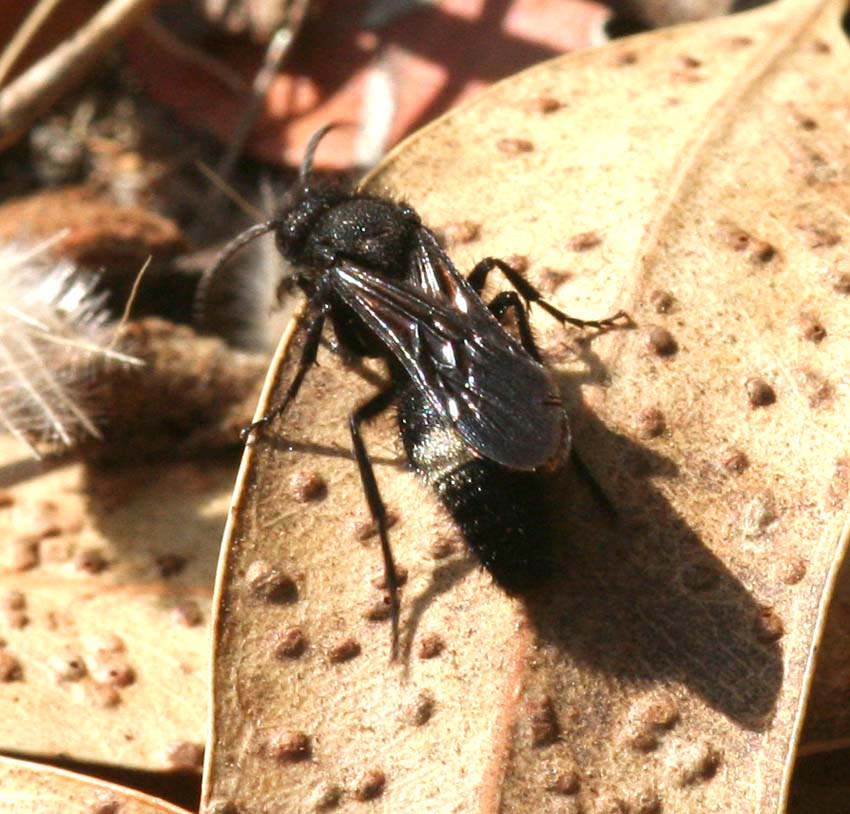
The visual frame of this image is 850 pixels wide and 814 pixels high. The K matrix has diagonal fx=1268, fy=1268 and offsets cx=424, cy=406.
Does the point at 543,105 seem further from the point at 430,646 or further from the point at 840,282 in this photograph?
the point at 430,646

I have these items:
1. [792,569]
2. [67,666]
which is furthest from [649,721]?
[67,666]

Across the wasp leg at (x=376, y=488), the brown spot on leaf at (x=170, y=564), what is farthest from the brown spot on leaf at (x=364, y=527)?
the brown spot on leaf at (x=170, y=564)

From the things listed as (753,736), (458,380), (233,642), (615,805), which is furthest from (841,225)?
(233,642)

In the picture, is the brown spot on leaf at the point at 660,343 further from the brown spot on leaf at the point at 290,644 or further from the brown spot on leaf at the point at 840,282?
the brown spot on leaf at the point at 290,644

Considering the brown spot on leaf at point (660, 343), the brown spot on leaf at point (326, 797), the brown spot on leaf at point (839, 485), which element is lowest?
the brown spot on leaf at point (326, 797)

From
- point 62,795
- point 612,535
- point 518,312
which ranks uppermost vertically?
point 518,312

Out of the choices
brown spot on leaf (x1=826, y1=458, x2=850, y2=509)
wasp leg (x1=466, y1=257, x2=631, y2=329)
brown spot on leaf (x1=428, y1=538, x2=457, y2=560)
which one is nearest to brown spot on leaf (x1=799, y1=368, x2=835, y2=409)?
brown spot on leaf (x1=826, y1=458, x2=850, y2=509)

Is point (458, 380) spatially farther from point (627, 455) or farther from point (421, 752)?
point (421, 752)

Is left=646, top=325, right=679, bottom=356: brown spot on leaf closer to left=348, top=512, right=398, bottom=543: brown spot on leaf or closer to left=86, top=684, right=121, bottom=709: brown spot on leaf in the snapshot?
left=348, top=512, right=398, bottom=543: brown spot on leaf
